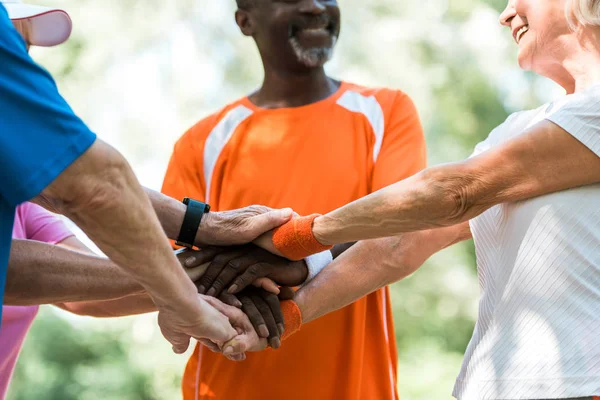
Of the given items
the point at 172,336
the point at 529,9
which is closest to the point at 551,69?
the point at 529,9

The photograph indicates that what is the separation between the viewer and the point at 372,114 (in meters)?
3.10

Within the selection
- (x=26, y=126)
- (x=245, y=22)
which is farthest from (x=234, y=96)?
(x=26, y=126)

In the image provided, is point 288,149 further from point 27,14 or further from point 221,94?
point 221,94

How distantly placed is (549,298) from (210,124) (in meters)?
1.64

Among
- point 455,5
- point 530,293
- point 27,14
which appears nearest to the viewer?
point 530,293

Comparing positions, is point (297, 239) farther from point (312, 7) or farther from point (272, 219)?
point (312, 7)

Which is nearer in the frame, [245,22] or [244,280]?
[244,280]

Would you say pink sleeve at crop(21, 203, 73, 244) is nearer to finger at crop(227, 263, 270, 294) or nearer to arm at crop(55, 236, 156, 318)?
arm at crop(55, 236, 156, 318)

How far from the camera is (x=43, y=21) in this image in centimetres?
262

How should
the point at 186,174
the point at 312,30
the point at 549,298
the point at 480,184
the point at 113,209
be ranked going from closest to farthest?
the point at 113,209, the point at 549,298, the point at 480,184, the point at 186,174, the point at 312,30

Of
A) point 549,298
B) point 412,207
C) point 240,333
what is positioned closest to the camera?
point 549,298

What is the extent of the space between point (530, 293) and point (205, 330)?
92 centimetres

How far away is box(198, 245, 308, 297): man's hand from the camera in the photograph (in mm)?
2775

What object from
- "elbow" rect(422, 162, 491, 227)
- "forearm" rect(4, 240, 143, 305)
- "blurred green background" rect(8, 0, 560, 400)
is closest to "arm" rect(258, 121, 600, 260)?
"elbow" rect(422, 162, 491, 227)
